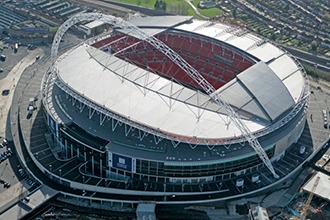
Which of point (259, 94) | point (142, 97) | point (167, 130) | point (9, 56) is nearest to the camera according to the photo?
point (167, 130)

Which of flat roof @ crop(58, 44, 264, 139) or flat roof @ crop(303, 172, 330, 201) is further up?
flat roof @ crop(58, 44, 264, 139)

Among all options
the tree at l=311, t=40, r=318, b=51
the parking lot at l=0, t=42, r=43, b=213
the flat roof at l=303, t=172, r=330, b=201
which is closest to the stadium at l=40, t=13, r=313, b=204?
the flat roof at l=303, t=172, r=330, b=201

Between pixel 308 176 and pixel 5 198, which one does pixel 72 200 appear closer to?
pixel 5 198

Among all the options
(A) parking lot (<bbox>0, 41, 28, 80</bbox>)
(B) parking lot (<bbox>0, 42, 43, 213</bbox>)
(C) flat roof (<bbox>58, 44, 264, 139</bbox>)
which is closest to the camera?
(B) parking lot (<bbox>0, 42, 43, 213</bbox>)

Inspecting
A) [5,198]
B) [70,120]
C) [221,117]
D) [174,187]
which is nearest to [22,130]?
[70,120]

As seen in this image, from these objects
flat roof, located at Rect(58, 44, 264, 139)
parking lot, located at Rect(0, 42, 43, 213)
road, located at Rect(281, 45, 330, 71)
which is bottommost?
parking lot, located at Rect(0, 42, 43, 213)

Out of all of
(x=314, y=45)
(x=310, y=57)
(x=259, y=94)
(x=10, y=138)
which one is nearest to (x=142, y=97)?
(x=259, y=94)

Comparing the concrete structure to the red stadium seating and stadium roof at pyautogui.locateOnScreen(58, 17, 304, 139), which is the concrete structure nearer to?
stadium roof at pyautogui.locateOnScreen(58, 17, 304, 139)

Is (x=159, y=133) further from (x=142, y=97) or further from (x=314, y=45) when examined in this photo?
(x=314, y=45)
